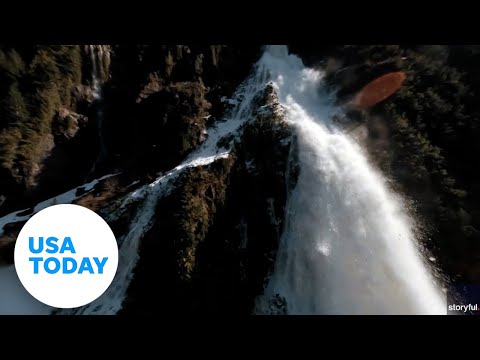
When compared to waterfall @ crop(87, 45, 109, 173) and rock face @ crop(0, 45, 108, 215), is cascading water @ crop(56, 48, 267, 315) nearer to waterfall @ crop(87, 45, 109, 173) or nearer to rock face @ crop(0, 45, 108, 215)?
waterfall @ crop(87, 45, 109, 173)

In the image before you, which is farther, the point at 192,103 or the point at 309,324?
the point at 192,103

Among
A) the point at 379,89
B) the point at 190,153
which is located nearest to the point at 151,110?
the point at 190,153

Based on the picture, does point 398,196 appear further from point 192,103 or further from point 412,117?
point 192,103

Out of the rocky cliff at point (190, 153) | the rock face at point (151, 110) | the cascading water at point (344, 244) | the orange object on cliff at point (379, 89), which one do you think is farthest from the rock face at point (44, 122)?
the orange object on cliff at point (379, 89)

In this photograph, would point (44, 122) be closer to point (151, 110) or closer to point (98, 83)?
point (98, 83)

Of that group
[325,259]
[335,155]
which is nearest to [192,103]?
[335,155]

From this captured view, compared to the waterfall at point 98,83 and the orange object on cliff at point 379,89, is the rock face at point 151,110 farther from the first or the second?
the orange object on cliff at point 379,89
